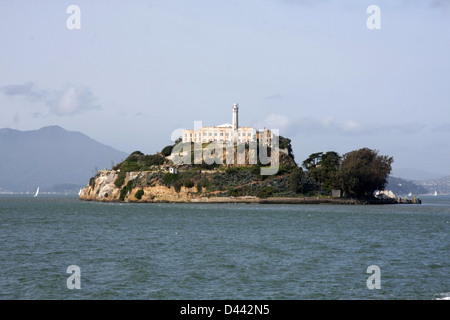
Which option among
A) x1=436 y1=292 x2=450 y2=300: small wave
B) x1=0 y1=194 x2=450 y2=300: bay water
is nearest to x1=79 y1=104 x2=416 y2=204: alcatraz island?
x1=0 y1=194 x2=450 y2=300: bay water

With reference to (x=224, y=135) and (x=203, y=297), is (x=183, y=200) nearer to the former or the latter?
(x=224, y=135)

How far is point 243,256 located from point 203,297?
42.4 ft

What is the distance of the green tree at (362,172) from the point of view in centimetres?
13288

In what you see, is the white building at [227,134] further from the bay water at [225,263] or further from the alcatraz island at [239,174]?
the bay water at [225,263]

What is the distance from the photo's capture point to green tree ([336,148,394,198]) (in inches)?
5231

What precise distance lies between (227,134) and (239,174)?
111 ft

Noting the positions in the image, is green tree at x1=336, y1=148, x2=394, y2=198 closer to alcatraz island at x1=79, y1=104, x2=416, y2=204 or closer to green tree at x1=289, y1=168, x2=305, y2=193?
alcatraz island at x1=79, y1=104, x2=416, y2=204

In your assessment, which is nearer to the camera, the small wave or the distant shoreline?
the small wave

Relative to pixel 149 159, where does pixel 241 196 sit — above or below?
below

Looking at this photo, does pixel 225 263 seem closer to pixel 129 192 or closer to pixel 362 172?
pixel 362 172

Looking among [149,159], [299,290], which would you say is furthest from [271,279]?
[149,159]

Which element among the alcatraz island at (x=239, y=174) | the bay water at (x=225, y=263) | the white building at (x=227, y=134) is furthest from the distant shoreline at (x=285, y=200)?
the bay water at (x=225, y=263)
